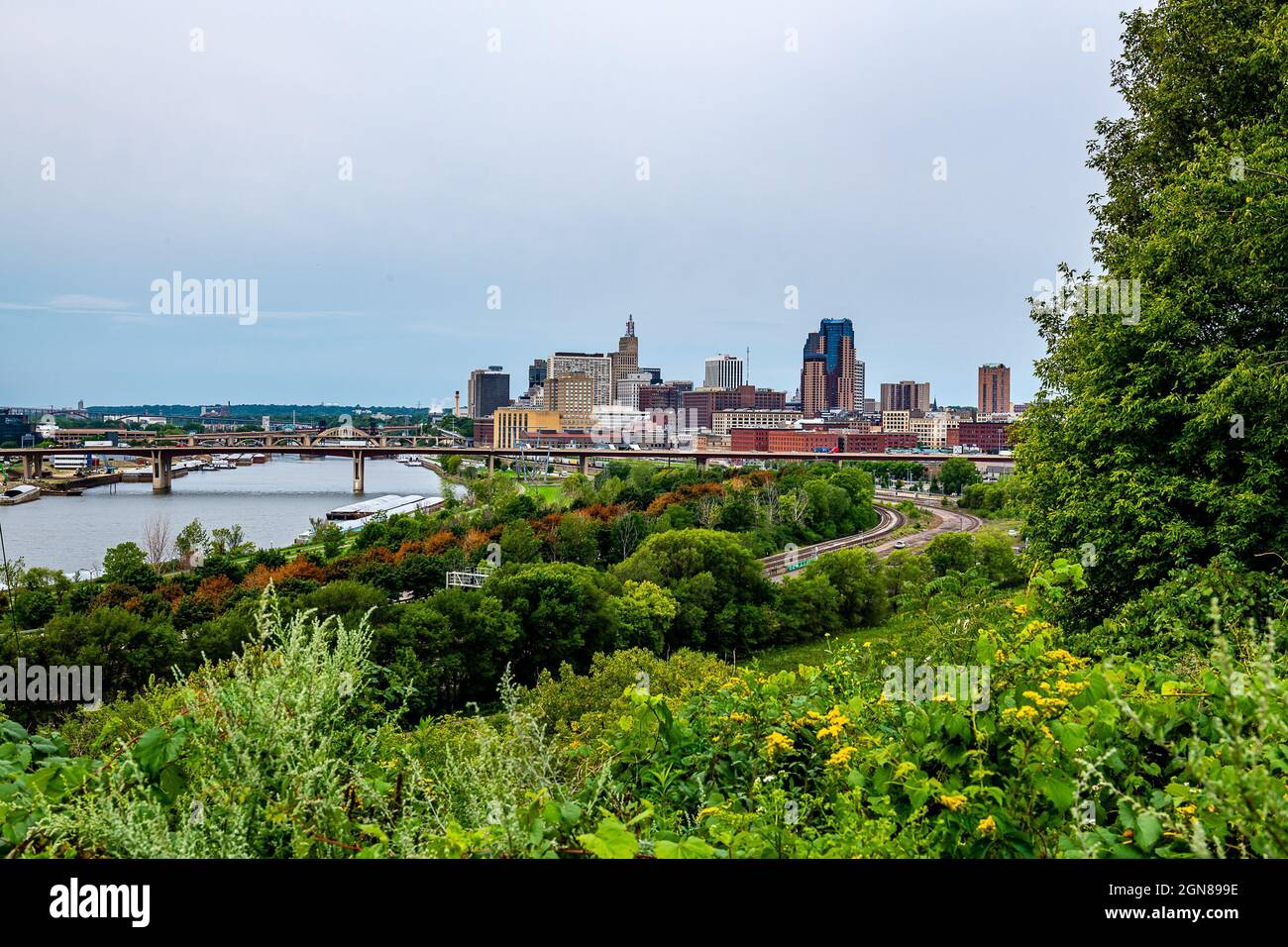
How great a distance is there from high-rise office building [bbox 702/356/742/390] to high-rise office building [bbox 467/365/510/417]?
34260 mm

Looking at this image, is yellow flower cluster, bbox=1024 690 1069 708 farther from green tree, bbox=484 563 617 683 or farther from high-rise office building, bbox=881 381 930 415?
high-rise office building, bbox=881 381 930 415

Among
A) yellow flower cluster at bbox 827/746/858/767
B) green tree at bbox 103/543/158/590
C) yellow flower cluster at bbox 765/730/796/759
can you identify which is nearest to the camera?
yellow flower cluster at bbox 827/746/858/767

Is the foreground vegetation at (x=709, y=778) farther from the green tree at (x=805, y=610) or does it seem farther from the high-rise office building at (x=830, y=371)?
the high-rise office building at (x=830, y=371)

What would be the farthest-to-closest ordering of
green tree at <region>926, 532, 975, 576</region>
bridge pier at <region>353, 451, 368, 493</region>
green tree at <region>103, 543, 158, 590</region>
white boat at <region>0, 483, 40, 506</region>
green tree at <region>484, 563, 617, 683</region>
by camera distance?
bridge pier at <region>353, 451, 368, 493</region>, white boat at <region>0, 483, 40, 506</region>, green tree at <region>926, 532, 975, 576</region>, green tree at <region>103, 543, 158, 590</region>, green tree at <region>484, 563, 617, 683</region>

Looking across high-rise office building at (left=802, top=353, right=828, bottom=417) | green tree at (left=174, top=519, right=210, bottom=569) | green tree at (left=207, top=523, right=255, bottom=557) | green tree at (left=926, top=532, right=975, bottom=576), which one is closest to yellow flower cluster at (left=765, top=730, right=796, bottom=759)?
green tree at (left=926, top=532, right=975, bottom=576)

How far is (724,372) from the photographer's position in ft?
401

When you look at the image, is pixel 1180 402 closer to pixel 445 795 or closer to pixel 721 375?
pixel 445 795

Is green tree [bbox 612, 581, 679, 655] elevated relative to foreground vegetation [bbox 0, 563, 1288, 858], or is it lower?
lower

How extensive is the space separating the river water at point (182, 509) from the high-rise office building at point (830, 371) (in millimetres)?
74006

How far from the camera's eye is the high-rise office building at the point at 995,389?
97.1 meters

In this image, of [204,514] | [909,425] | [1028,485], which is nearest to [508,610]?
[1028,485]

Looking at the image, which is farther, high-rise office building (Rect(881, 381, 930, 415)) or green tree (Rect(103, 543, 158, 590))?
high-rise office building (Rect(881, 381, 930, 415))

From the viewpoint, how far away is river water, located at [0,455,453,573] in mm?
25511

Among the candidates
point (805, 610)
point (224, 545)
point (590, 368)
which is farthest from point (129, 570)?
point (590, 368)
